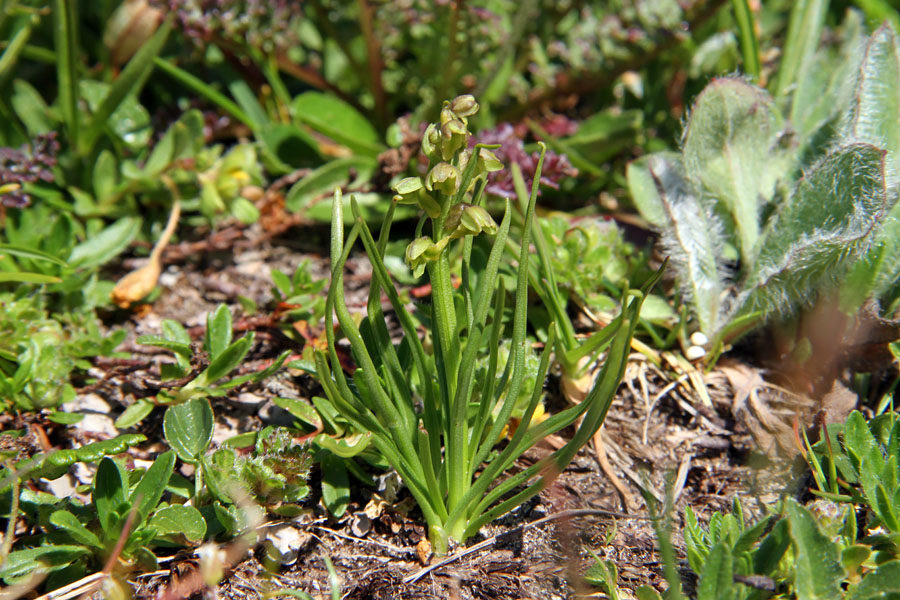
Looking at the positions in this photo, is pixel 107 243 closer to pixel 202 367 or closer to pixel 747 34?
pixel 202 367

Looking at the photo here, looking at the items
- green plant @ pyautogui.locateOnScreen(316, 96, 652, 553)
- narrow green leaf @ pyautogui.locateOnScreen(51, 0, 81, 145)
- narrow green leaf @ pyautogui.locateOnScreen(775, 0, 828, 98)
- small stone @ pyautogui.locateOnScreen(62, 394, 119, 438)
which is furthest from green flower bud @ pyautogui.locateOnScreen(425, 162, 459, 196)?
narrow green leaf @ pyautogui.locateOnScreen(51, 0, 81, 145)

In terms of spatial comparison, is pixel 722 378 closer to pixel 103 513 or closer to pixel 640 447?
pixel 640 447

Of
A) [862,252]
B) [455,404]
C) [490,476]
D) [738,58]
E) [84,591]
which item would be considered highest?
[738,58]

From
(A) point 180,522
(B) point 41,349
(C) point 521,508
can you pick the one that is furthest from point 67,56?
(C) point 521,508

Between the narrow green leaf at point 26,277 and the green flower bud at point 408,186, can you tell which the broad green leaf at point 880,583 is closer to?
the green flower bud at point 408,186

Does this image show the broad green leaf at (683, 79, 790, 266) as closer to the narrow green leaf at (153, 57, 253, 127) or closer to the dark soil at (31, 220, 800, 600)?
the dark soil at (31, 220, 800, 600)

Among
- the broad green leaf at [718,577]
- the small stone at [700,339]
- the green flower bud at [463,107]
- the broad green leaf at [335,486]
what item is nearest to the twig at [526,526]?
the broad green leaf at [335,486]

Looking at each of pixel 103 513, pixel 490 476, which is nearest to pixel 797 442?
pixel 490 476

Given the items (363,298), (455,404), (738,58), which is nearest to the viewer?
(455,404)
